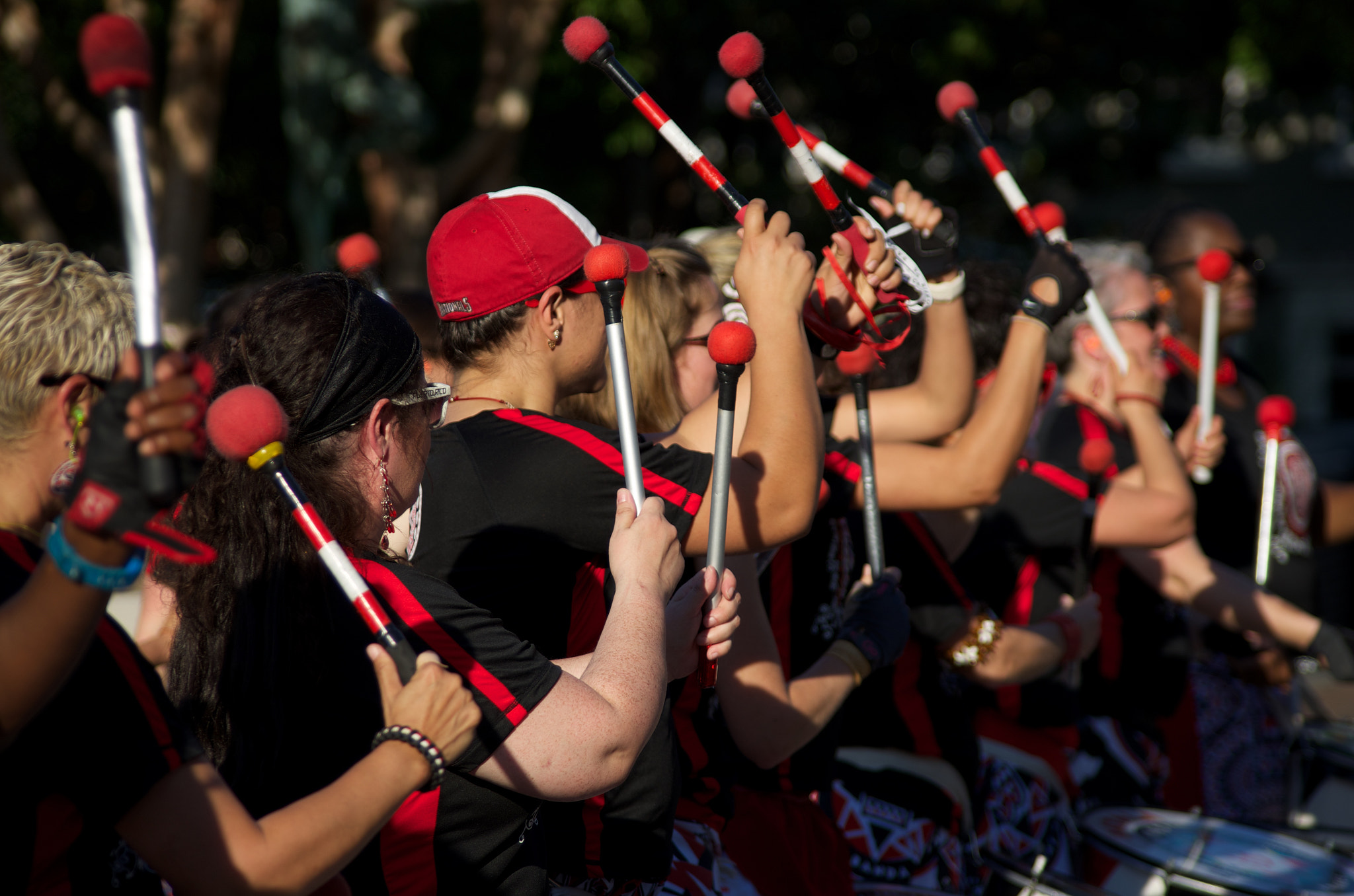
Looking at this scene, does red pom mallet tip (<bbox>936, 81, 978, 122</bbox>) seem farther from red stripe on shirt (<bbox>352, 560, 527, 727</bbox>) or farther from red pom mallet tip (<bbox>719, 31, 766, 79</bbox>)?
red stripe on shirt (<bbox>352, 560, 527, 727</bbox>)

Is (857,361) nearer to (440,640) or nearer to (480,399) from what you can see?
(480,399)

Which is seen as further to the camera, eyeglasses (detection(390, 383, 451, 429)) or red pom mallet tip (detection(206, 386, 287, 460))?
eyeglasses (detection(390, 383, 451, 429))

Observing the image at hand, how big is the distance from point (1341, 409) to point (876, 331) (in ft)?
65.4

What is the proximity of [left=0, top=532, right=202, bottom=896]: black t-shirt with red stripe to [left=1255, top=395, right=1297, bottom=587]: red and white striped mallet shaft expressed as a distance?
3528 millimetres

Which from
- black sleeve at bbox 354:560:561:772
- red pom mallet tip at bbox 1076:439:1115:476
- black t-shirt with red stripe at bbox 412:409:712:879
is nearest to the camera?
black sleeve at bbox 354:560:561:772

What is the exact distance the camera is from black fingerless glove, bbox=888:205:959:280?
9.04ft

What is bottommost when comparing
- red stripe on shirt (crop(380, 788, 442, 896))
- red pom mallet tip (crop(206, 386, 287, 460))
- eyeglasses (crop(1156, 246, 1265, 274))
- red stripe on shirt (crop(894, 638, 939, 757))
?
red stripe on shirt (crop(894, 638, 939, 757))

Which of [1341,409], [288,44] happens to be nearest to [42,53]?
[288,44]

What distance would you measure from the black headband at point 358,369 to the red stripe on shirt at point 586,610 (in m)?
0.48

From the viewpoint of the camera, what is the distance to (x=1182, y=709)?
3902 mm

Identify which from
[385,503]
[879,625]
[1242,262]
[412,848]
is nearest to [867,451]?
[879,625]

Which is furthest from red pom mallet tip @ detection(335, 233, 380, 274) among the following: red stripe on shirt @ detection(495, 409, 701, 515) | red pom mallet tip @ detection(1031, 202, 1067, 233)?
red pom mallet tip @ detection(1031, 202, 1067, 233)

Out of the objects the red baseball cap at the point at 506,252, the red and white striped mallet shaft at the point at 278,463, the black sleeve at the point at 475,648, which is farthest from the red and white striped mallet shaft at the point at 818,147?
the red and white striped mallet shaft at the point at 278,463

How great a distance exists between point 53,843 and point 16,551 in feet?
1.04
